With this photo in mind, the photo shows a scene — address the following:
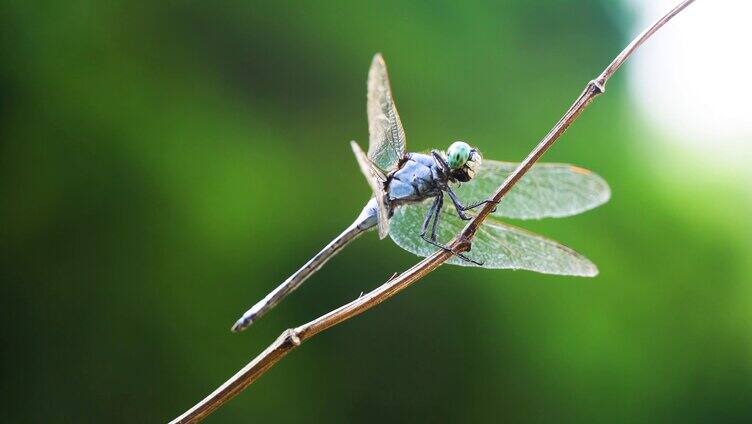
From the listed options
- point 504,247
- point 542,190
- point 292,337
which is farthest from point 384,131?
point 292,337

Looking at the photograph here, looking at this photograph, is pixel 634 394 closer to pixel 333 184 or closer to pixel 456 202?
pixel 333 184

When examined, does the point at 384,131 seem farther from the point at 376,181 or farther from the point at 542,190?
the point at 542,190

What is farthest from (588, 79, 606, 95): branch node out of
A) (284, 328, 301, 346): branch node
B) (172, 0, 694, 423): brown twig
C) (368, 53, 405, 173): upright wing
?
(284, 328, 301, 346): branch node

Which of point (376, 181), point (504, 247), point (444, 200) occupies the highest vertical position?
point (376, 181)

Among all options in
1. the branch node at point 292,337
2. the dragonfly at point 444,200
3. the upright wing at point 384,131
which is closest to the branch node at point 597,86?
the dragonfly at point 444,200

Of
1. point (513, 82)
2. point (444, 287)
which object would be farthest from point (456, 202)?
point (513, 82)

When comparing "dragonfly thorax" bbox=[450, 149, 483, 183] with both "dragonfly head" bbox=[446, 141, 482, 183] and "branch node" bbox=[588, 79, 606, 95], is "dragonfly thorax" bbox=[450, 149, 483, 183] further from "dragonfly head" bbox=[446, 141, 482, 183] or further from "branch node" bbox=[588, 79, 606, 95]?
"branch node" bbox=[588, 79, 606, 95]

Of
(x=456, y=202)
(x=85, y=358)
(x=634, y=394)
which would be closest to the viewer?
(x=456, y=202)
